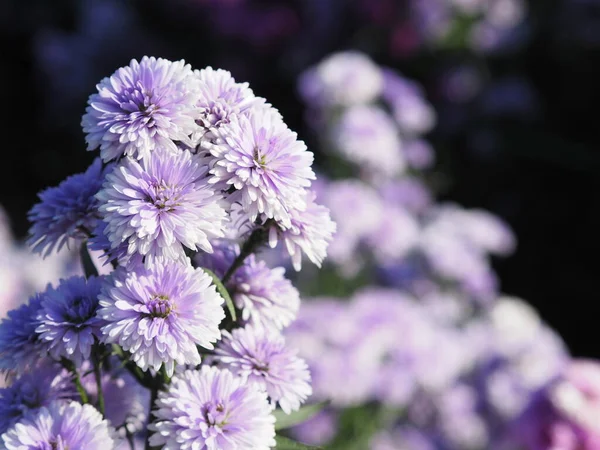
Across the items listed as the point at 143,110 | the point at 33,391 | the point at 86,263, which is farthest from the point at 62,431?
the point at 143,110

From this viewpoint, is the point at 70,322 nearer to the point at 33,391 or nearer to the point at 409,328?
the point at 33,391

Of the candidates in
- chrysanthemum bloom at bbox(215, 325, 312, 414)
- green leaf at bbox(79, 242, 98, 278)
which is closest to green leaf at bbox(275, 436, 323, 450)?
chrysanthemum bloom at bbox(215, 325, 312, 414)

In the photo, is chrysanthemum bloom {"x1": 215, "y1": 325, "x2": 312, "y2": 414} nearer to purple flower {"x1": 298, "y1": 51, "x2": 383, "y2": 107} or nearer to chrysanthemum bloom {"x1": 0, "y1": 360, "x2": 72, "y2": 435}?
chrysanthemum bloom {"x1": 0, "y1": 360, "x2": 72, "y2": 435}

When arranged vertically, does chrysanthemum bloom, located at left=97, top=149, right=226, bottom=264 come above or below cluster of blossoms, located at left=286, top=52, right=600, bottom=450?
below

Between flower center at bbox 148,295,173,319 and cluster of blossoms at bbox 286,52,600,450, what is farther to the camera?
cluster of blossoms at bbox 286,52,600,450

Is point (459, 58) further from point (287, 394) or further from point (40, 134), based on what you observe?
point (287, 394)

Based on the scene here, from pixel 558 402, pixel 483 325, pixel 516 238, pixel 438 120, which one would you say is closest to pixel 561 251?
pixel 516 238

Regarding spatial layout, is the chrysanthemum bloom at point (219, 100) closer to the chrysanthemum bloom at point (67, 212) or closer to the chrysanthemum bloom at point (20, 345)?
the chrysanthemum bloom at point (67, 212)
